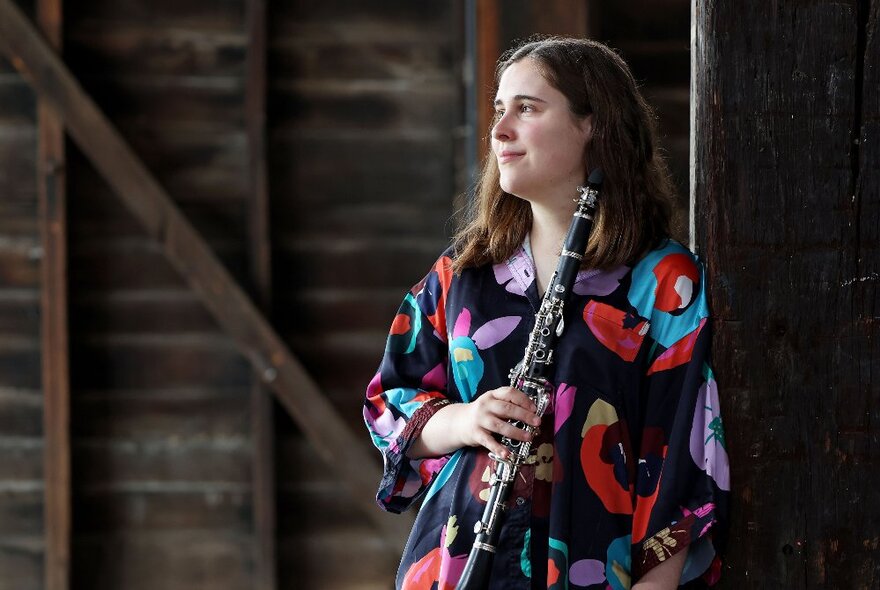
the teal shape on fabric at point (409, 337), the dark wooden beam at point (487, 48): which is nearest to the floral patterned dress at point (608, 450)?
the teal shape on fabric at point (409, 337)

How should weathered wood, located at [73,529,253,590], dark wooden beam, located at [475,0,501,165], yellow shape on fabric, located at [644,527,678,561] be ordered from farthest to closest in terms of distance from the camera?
weathered wood, located at [73,529,253,590]
dark wooden beam, located at [475,0,501,165]
yellow shape on fabric, located at [644,527,678,561]

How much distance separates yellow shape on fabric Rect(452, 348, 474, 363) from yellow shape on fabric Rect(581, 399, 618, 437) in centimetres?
20

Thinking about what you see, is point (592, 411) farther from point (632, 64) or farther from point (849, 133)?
point (632, 64)

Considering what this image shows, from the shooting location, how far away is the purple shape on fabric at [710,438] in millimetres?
1362

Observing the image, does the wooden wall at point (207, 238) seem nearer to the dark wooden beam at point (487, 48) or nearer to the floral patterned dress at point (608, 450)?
the dark wooden beam at point (487, 48)

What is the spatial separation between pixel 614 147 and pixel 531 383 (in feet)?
1.16

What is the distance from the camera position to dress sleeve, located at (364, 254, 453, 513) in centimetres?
156

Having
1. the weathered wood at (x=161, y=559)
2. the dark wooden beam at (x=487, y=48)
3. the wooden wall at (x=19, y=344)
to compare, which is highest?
the dark wooden beam at (x=487, y=48)

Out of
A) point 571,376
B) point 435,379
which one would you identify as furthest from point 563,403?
point 435,379

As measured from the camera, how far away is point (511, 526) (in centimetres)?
141

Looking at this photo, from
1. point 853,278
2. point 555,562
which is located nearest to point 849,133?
point 853,278

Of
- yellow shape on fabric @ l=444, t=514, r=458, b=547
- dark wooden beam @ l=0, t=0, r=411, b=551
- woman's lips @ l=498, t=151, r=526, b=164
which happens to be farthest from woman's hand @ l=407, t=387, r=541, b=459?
dark wooden beam @ l=0, t=0, r=411, b=551

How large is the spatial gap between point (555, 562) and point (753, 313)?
16.6 inches

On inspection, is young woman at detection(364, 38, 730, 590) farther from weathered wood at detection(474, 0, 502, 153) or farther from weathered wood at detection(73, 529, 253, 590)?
weathered wood at detection(73, 529, 253, 590)
